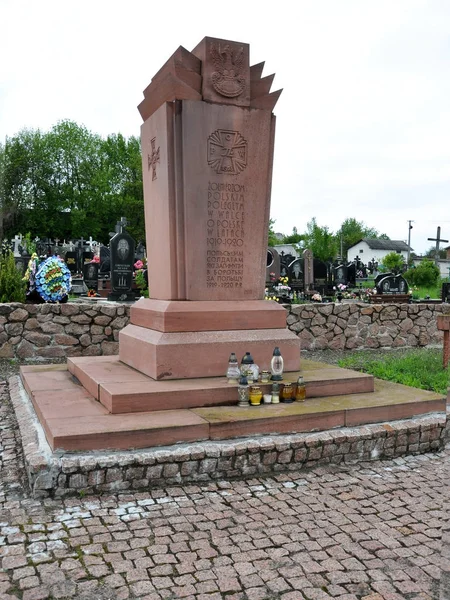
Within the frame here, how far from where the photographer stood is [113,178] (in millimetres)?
47375

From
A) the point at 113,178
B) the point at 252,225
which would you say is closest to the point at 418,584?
the point at 252,225

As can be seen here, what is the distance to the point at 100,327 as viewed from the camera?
8977 millimetres

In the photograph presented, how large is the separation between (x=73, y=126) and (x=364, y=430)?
48.0 metres

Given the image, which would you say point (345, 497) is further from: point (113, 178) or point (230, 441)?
point (113, 178)

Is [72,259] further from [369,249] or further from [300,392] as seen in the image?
[369,249]

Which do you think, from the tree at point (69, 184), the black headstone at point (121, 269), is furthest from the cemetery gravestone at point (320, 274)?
A: the tree at point (69, 184)

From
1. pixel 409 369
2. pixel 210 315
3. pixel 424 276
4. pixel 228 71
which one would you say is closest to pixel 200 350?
pixel 210 315

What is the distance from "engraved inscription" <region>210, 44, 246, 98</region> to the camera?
5.45 meters

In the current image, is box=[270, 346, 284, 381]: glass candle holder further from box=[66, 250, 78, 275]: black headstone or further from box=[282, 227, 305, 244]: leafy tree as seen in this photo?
box=[282, 227, 305, 244]: leafy tree

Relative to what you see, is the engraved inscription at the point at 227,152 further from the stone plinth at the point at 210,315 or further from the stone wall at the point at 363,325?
the stone wall at the point at 363,325

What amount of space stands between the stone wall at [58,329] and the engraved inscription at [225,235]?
12.5 ft

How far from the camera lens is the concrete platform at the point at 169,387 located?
14.6 ft

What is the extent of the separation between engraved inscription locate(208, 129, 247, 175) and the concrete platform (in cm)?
208

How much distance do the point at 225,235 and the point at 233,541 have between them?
328 cm
